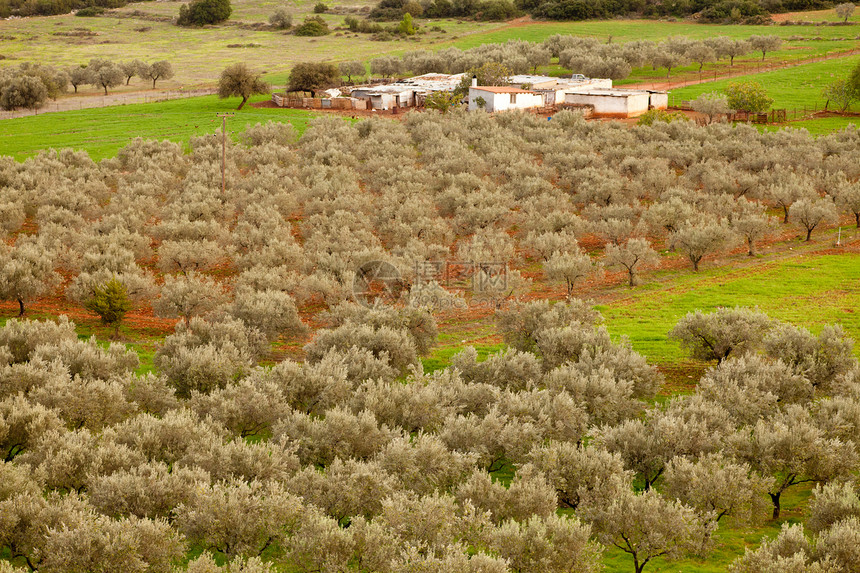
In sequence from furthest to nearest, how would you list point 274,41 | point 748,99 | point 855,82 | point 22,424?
point 274,41, point 855,82, point 748,99, point 22,424

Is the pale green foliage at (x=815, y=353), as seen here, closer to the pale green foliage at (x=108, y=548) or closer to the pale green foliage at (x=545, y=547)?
the pale green foliage at (x=545, y=547)

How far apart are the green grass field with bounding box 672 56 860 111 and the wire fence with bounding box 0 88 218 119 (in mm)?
65807

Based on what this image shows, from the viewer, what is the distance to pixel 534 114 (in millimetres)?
89625

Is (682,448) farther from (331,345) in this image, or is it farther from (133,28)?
(133,28)

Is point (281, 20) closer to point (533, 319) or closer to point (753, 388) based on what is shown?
point (533, 319)

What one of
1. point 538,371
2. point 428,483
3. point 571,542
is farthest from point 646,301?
point 571,542

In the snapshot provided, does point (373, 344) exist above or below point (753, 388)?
above

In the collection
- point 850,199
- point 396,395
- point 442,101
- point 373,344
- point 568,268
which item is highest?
point 442,101

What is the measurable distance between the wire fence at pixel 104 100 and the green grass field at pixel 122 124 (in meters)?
4.36

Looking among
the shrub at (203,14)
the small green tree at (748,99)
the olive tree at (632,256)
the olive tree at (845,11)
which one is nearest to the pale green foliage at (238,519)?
the olive tree at (632,256)

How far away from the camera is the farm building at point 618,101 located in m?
92.0

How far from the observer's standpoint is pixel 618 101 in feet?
303

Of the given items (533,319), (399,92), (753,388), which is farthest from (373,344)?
(399,92)

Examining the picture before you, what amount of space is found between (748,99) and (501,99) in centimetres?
2566
